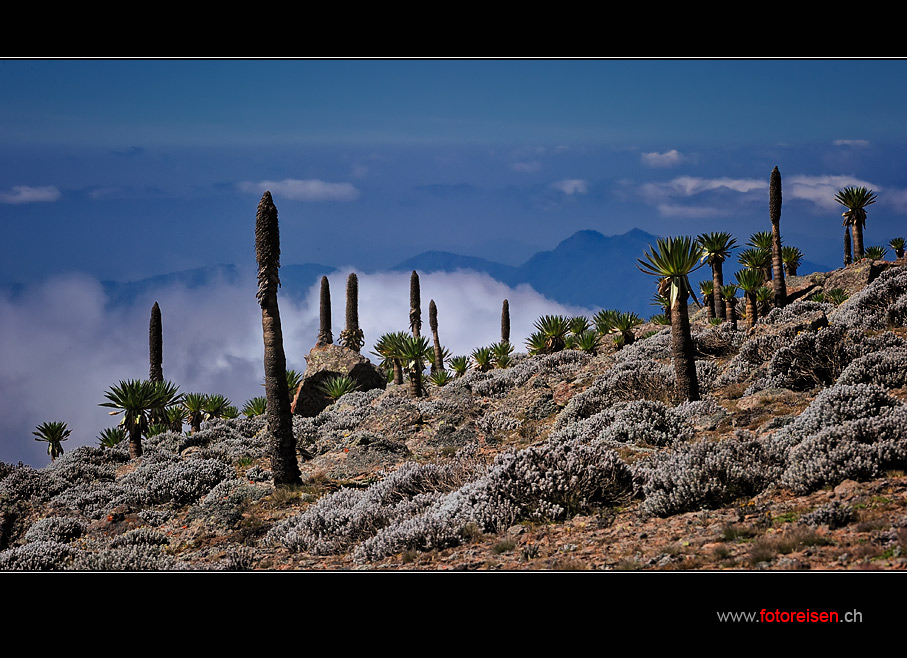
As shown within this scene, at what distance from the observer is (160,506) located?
58.6 feet

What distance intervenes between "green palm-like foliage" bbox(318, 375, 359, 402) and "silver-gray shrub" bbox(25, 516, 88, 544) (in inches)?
663

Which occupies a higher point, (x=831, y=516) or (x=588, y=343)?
(x=588, y=343)

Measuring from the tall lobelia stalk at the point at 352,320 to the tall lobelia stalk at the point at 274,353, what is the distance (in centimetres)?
2256

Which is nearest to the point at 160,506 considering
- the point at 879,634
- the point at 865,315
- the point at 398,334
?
the point at 398,334

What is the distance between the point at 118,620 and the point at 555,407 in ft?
54.2

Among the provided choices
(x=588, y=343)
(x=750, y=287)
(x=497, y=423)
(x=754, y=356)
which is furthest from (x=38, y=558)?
A: (x=750, y=287)

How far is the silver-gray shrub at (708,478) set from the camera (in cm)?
888

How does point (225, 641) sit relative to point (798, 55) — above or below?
below

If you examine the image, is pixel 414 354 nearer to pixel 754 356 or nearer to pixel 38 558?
pixel 754 356

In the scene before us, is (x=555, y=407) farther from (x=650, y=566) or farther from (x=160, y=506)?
(x=650, y=566)

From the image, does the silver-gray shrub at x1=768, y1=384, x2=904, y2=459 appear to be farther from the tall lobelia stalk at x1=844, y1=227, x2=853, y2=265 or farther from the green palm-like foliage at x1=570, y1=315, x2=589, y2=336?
the tall lobelia stalk at x1=844, y1=227, x2=853, y2=265

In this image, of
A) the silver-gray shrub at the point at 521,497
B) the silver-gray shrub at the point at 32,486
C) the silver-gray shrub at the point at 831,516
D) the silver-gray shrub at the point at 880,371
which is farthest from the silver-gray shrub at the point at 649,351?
the silver-gray shrub at the point at 32,486

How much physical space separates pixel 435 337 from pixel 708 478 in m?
33.7

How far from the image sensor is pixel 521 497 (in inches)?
388
